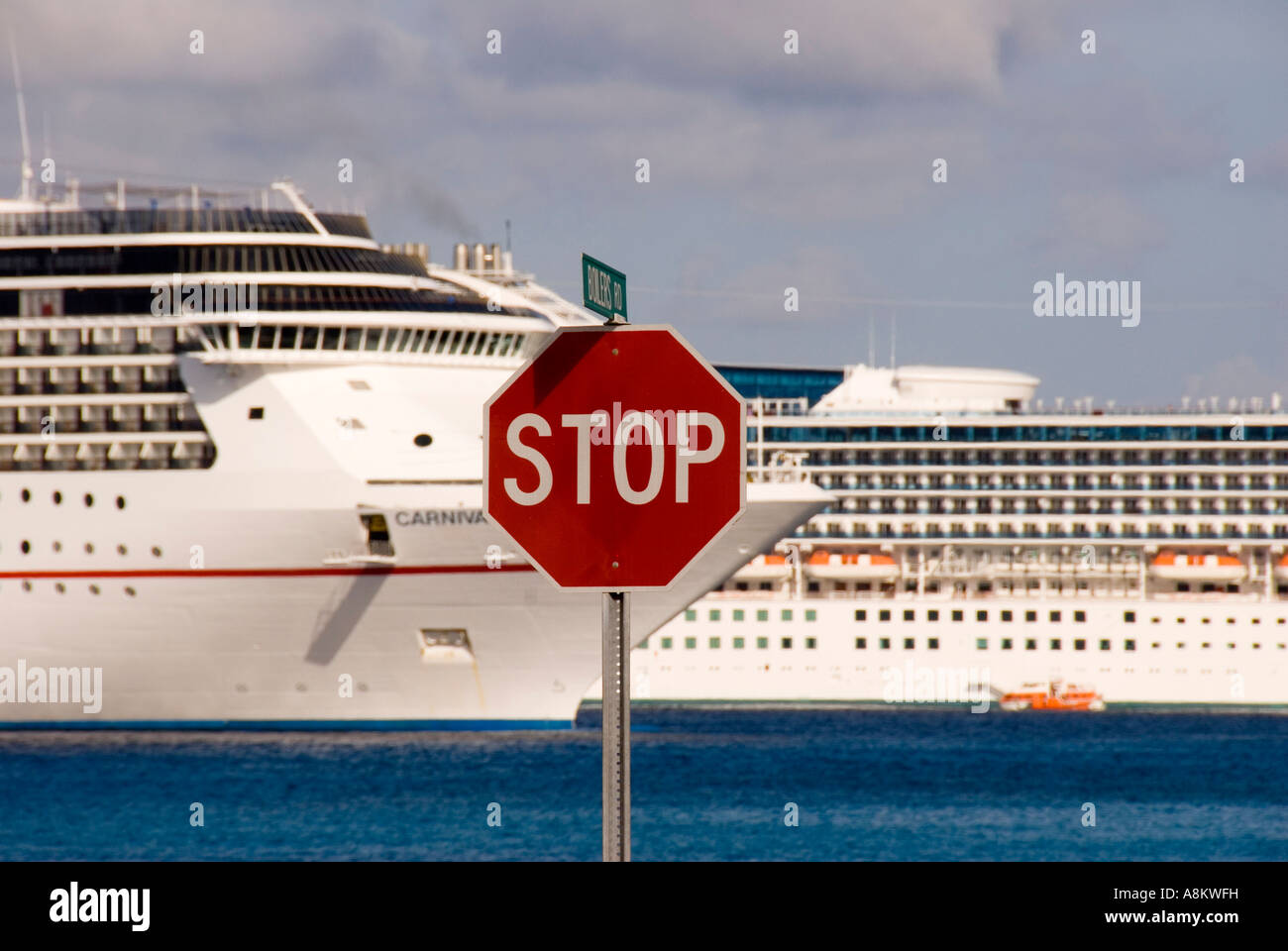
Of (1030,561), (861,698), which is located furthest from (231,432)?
(1030,561)

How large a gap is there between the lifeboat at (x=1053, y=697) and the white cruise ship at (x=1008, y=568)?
15 cm

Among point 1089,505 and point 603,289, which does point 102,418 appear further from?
point 603,289

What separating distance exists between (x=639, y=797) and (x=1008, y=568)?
31686mm

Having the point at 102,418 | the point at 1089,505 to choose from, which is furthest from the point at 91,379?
the point at 1089,505

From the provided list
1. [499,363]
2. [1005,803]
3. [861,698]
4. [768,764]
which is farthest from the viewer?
[861,698]

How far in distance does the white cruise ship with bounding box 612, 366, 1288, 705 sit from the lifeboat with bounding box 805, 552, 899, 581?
7cm

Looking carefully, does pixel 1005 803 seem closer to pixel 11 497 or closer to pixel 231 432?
pixel 231 432

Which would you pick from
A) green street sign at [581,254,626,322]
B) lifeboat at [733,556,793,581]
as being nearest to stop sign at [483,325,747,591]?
green street sign at [581,254,626,322]

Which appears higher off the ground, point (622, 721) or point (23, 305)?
point (23, 305)

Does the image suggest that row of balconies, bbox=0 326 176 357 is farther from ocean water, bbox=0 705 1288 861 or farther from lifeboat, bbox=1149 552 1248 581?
lifeboat, bbox=1149 552 1248 581

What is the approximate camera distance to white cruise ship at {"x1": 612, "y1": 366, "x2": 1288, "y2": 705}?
70.2m

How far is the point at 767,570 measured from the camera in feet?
234
